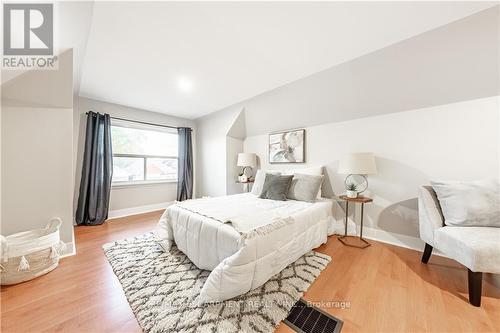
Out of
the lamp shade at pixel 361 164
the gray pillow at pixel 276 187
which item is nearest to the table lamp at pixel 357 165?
the lamp shade at pixel 361 164

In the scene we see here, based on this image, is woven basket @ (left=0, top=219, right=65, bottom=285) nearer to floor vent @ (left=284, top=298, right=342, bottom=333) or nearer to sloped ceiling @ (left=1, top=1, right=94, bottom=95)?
sloped ceiling @ (left=1, top=1, right=94, bottom=95)

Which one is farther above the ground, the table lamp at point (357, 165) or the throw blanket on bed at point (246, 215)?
the table lamp at point (357, 165)

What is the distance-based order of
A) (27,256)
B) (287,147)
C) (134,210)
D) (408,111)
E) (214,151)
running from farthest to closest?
(214,151) < (134,210) < (287,147) < (408,111) < (27,256)

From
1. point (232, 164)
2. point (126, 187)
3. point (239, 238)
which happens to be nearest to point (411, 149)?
point (239, 238)

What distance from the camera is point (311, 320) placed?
48.4 inches

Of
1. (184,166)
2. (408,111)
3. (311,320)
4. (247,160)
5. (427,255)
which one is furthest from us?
(184,166)

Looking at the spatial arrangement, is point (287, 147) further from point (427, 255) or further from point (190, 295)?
point (190, 295)

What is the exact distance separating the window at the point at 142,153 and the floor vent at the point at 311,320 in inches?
152

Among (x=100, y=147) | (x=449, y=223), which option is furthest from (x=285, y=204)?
(x=100, y=147)

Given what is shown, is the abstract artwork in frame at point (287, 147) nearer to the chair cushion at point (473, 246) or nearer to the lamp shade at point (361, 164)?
the lamp shade at point (361, 164)

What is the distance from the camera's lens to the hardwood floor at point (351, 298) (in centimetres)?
119

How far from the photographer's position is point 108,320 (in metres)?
1.23

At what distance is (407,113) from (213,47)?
8.03 ft

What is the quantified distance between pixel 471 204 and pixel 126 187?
5.03m
